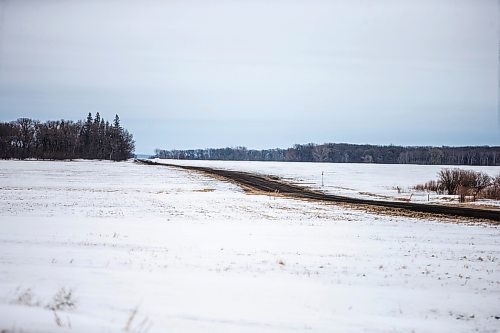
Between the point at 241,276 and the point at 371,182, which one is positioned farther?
the point at 371,182

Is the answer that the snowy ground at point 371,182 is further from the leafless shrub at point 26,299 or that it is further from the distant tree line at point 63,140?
the distant tree line at point 63,140

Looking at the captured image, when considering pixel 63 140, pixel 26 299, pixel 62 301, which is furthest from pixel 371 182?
pixel 63 140

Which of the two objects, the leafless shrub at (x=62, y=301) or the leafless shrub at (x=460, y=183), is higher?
the leafless shrub at (x=460, y=183)

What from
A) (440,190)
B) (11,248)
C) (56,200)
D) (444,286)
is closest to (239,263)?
(444,286)

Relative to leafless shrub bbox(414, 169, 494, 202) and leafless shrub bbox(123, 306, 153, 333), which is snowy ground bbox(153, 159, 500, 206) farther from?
leafless shrub bbox(123, 306, 153, 333)

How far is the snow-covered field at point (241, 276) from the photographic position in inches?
303

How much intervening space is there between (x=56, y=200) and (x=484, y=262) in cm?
2286

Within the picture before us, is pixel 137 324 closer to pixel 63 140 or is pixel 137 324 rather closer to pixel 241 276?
pixel 241 276

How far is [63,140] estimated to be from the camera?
439ft

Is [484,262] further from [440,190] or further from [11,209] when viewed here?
[440,190]

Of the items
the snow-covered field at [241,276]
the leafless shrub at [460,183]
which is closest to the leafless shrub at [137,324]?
the snow-covered field at [241,276]

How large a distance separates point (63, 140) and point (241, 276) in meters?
137

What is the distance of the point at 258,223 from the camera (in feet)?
62.0

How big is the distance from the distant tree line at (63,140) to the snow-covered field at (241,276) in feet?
395
